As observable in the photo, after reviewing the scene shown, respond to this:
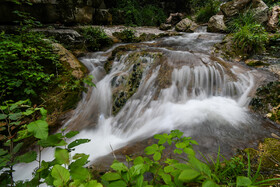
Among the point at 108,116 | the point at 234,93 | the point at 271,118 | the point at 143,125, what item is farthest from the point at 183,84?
the point at 108,116

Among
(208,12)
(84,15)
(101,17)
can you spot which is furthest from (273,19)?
(84,15)

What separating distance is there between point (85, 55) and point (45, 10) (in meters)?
4.10

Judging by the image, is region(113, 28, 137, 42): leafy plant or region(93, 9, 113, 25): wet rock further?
region(93, 9, 113, 25): wet rock

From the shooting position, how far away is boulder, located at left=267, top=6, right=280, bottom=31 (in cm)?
674

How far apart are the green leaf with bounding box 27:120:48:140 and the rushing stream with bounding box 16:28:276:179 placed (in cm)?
170

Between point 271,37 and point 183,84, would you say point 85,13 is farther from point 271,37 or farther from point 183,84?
point 271,37

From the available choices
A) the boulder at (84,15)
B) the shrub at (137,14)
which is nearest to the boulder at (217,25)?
the shrub at (137,14)

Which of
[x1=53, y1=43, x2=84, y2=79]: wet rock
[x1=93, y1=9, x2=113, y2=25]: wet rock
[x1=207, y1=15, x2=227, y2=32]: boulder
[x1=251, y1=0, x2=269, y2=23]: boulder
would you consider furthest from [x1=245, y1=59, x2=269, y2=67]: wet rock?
[x1=93, y1=9, x2=113, y2=25]: wet rock

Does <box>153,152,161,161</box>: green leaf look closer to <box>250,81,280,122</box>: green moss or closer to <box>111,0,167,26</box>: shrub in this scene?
<box>250,81,280,122</box>: green moss

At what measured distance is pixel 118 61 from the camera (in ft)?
16.6

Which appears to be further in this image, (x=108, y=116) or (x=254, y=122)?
(x=108, y=116)

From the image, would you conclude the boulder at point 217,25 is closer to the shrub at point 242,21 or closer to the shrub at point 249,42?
the shrub at point 242,21

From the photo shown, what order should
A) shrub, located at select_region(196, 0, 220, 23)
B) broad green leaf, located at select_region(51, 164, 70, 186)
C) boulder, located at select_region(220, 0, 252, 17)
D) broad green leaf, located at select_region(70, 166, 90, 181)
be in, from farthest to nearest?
shrub, located at select_region(196, 0, 220, 23) → boulder, located at select_region(220, 0, 252, 17) → broad green leaf, located at select_region(70, 166, 90, 181) → broad green leaf, located at select_region(51, 164, 70, 186)

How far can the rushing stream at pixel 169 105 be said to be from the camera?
2596 millimetres
